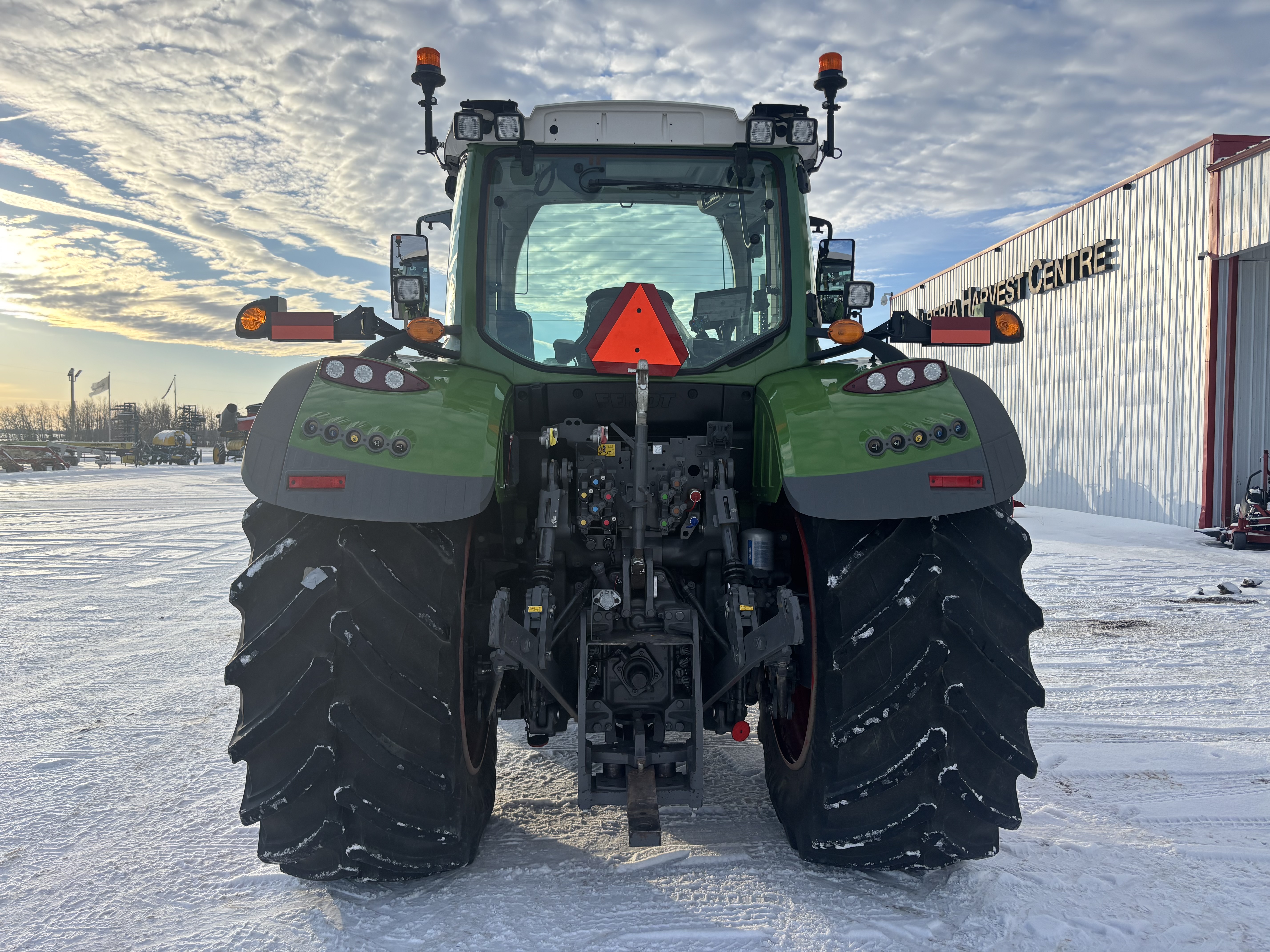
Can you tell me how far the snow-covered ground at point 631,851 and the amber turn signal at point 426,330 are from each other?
172 centimetres

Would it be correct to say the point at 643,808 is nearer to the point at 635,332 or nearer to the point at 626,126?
the point at 635,332

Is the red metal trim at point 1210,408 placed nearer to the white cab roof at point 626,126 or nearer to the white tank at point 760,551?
the white cab roof at point 626,126

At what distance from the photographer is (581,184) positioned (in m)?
3.09

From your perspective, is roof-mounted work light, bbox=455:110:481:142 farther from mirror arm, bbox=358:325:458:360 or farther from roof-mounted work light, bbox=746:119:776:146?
roof-mounted work light, bbox=746:119:776:146

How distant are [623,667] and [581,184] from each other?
185 cm

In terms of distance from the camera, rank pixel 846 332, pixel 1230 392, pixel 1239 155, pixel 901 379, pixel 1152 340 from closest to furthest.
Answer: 1. pixel 901 379
2. pixel 846 332
3. pixel 1239 155
4. pixel 1230 392
5. pixel 1152 340

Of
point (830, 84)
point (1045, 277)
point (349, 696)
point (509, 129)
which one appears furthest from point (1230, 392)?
point (349, 696)

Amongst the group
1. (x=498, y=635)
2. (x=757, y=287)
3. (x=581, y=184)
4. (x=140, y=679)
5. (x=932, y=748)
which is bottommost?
(x=140, y=679)

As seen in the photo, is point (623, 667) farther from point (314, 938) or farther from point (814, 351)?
point (814, 351)

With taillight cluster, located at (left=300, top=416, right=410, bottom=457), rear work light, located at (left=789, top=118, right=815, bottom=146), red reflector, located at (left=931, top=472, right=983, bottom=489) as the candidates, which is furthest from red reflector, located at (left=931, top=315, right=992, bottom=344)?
taillight cluster, located at (left=300, top=416, right=410, bottom=457)

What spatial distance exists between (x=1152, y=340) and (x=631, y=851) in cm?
1642

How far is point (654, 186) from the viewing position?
122 inches

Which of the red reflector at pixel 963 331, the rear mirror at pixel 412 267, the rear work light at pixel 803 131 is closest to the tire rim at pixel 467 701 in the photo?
the rear mirror at pixel 412 267

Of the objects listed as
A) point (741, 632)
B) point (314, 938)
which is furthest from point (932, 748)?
point (314, 938)
